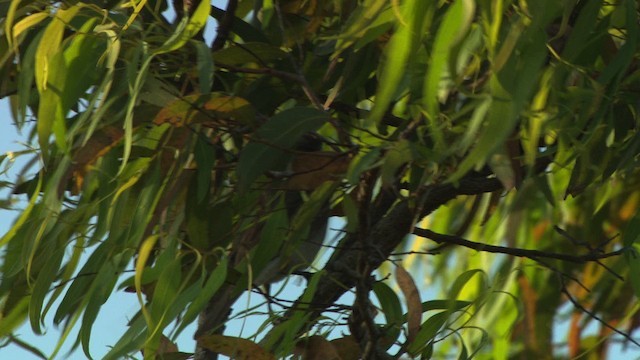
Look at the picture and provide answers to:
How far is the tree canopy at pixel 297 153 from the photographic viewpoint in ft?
3.19

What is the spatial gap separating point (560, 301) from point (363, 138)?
0.39 metres

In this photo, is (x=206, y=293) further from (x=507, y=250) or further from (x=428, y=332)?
(x=507, y=250)

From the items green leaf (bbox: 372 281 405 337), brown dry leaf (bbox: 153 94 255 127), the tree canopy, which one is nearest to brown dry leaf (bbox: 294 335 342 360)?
the tree canopy

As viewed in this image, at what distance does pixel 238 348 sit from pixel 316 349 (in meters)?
0.08

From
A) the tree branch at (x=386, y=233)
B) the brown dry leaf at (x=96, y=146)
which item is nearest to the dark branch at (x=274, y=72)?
the brown dry leaf at (x=96, y=146)

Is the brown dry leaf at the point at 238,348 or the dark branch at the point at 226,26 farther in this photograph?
the dark branch at the point at 226,26

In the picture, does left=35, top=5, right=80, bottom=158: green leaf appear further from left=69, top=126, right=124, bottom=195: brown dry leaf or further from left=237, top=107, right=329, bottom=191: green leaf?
left=237, top=107, right=329, bottom=191: green leaf

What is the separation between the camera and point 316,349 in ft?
3.78

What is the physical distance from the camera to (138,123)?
3.71 feet

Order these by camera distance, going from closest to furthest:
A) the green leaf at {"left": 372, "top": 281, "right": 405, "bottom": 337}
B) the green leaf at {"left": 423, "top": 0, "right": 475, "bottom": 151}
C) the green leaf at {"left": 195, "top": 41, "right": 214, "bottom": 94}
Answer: the green leaf at {"left": 423, "top": 0, "right": 475, "bottom": 151} → the green leaf at {"left": 195, "top": 41, "right": 214, "bottom": 94} → the green leaf at {"left": 372, "top": 281, "right": 405, "bottom": 337}

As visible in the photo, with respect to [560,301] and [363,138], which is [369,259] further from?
[560,301]

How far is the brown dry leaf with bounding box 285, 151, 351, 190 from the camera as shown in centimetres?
110

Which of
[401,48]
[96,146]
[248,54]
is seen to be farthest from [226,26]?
[401,48]

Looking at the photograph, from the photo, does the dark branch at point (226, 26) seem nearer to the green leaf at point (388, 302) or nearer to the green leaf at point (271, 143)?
the green leaf at point (271, 143)
